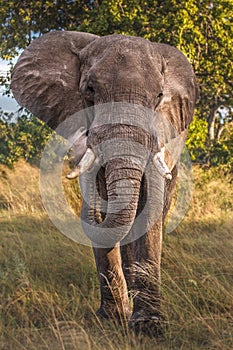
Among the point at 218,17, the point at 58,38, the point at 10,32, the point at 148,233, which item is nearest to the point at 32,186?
the point at 10,32

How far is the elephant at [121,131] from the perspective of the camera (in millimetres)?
4562

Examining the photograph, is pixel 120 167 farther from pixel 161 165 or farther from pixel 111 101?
pixel 111 101

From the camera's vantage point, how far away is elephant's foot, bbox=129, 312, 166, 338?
186 inches

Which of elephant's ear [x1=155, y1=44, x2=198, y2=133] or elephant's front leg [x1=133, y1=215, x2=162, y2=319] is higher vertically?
elephant's ear [x1=155, y1=44, x2=198, y2=133]

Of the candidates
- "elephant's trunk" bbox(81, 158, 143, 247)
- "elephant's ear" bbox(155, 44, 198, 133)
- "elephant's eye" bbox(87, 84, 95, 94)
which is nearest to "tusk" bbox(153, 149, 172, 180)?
"elephant's trunk" bbox(81, 158, 143, 247)

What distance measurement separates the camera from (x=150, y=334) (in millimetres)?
4715

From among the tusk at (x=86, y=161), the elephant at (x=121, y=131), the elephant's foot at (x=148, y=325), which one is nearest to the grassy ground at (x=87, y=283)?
the elephant's foot at (x=148, y=325)

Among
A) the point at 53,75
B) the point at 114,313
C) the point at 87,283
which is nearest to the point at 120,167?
the point at 114,313

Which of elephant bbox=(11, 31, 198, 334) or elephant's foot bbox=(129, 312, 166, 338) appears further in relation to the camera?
elephant's foot bbox=(129, 312, 166, 338)

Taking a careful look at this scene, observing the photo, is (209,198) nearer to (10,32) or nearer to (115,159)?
(10,32)

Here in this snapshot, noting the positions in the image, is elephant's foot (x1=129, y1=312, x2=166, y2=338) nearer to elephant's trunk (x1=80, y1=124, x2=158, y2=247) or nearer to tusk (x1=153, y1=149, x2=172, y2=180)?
elephant's trunk (x1=80, y1=124, x2=158, y2=247)

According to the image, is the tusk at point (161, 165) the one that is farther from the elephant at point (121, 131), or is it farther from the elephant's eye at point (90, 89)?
the elephant's eye at point (90, 89)

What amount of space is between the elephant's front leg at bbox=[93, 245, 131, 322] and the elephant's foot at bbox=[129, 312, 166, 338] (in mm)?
494

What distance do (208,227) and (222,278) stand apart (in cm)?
335
